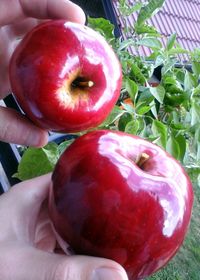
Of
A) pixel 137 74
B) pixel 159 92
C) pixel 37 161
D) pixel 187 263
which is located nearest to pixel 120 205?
pixel 37 161

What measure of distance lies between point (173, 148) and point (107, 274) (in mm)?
571

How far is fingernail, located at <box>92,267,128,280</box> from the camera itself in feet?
1.87

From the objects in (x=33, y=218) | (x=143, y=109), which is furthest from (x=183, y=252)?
(x=33, y=218)

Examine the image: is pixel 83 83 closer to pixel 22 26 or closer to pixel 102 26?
pixel 22 26

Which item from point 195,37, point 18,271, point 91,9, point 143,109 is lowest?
point 195,37

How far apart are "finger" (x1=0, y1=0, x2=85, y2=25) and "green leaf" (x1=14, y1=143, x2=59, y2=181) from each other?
0.32 metres

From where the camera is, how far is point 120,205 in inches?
23.8

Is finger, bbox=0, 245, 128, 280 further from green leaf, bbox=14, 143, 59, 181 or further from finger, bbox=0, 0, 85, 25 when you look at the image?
finger, bbox=0, 0, 85, 25

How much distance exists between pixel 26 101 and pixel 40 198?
7.8 inches

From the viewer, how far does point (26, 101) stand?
29.4 inches

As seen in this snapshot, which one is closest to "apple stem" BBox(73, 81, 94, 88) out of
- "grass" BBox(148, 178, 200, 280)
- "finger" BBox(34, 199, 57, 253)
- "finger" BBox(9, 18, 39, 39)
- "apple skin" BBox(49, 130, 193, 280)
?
"apple skin" BBox(49, 130, 193, 280)

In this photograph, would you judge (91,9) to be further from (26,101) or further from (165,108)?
(26,101)

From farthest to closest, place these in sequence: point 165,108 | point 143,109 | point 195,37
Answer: point 195,37, point 165,108, point 143,109

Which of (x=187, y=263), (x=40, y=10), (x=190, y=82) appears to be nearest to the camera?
(x=40, y=10)
